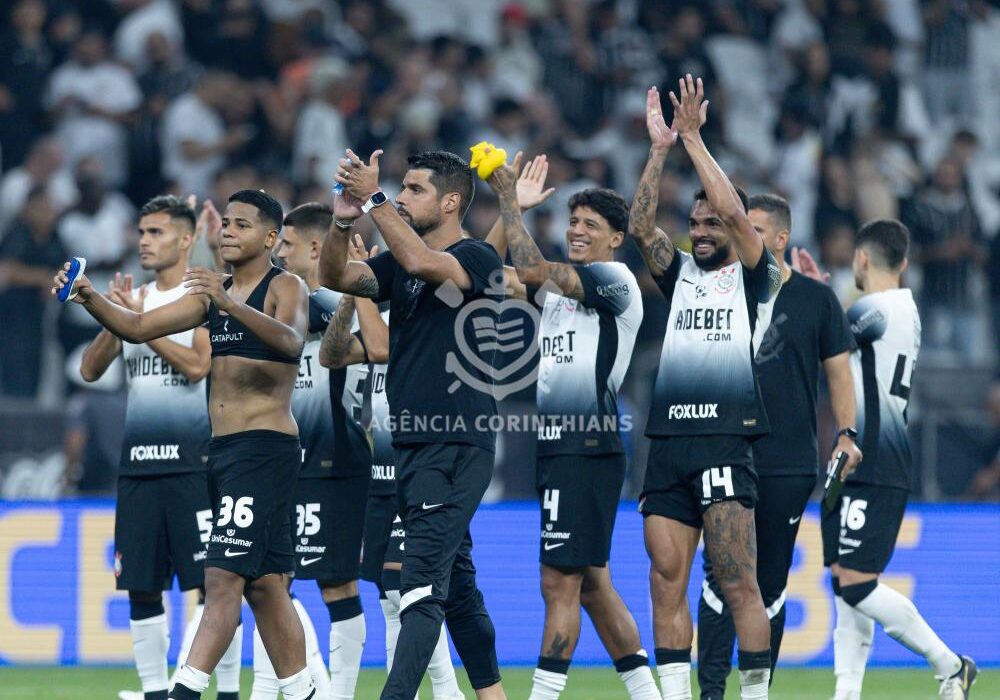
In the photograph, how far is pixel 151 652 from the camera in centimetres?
970

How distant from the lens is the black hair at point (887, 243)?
35.4 ft

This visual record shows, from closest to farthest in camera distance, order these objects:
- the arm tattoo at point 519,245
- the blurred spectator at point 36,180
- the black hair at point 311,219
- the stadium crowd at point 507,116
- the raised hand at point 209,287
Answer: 1. the raised hand at point 209,287
2. the arm tattoo at point 519,245
3. the black hair at point 311,219
4. the stadium crowd at point 507,116
5. the blurred spectator at point 36,180

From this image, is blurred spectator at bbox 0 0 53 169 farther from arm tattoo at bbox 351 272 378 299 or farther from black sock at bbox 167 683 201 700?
black sock at bbox 167 683 201 700

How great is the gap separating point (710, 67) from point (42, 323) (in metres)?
8.70

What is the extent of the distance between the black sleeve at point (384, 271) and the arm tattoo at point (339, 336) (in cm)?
105

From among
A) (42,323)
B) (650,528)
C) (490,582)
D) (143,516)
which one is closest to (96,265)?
(42,323)

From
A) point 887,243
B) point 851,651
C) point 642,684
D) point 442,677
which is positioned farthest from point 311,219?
point 851,651

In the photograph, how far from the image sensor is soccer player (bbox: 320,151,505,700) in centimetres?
797

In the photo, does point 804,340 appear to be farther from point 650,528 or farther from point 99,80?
point 99,80

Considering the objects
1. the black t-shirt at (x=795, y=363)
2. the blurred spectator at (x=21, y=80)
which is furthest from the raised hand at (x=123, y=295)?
the blurred spectator at (x=21, y=80)

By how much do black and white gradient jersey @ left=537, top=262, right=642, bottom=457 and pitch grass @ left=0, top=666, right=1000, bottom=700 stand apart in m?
2.42

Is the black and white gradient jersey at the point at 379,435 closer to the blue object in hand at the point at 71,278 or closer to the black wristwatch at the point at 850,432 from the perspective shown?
the blue object in hand at the point at 71,278

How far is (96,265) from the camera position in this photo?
15.9 metres

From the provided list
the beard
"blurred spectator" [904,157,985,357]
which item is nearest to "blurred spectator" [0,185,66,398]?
the beard
